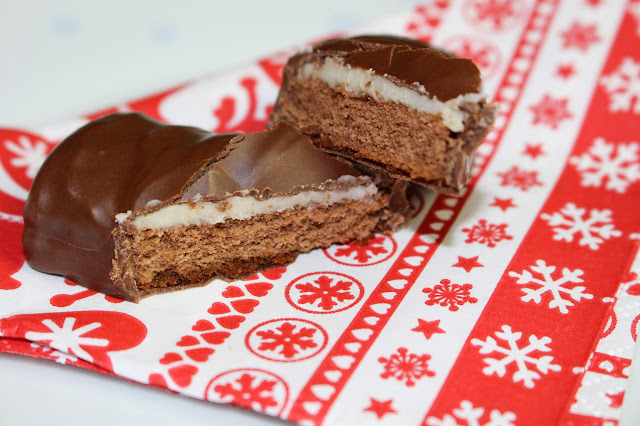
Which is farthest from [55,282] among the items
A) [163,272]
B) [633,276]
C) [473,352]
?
[633,276]

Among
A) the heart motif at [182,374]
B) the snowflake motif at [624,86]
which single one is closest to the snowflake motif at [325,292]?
the heart motif at [182,374]

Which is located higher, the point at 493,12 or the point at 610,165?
the point at 493,12

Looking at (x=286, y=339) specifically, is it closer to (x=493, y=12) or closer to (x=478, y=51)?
(x=478, y=51)

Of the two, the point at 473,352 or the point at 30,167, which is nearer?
the point at 473,352

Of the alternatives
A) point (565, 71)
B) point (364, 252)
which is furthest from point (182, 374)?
point (565, 71)

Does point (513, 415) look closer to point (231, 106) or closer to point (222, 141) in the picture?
point (222, 141)

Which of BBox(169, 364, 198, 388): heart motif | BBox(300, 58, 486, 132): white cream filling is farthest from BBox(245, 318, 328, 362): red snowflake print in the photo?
BBox(300, 58, 486, 132): white cream filling
